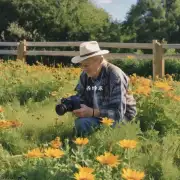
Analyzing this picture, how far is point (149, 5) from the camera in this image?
35.5 m

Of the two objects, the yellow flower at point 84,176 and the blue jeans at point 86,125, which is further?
the blue jeans at point 86,125

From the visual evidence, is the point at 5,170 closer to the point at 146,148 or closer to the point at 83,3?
the point at 146,148

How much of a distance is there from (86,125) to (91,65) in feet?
1.68

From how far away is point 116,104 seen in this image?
4.22 metres

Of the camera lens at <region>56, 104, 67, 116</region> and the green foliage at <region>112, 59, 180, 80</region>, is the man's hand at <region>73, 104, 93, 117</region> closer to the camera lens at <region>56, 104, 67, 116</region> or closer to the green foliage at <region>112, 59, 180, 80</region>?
the camera lens at <region>56, 104, 67, 116</region>

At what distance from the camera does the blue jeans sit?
4.21 metres

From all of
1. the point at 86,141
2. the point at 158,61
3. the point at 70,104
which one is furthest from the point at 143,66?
the point at 86,141

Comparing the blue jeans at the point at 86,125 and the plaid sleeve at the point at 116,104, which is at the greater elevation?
the plaid sleeve at the point at 116,104

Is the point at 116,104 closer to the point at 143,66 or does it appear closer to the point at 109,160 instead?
the point at 109,160

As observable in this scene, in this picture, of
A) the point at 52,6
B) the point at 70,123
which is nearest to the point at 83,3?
the point at 52,6

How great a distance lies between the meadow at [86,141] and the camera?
3.09 metres

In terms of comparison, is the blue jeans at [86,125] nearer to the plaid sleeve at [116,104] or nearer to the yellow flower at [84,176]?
the plaid sleeve at [116,104]

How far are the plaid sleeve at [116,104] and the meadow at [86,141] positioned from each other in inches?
4.1

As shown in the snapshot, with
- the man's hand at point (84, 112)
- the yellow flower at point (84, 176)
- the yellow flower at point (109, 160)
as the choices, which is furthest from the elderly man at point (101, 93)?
the yellow flower at point (84, 176)
